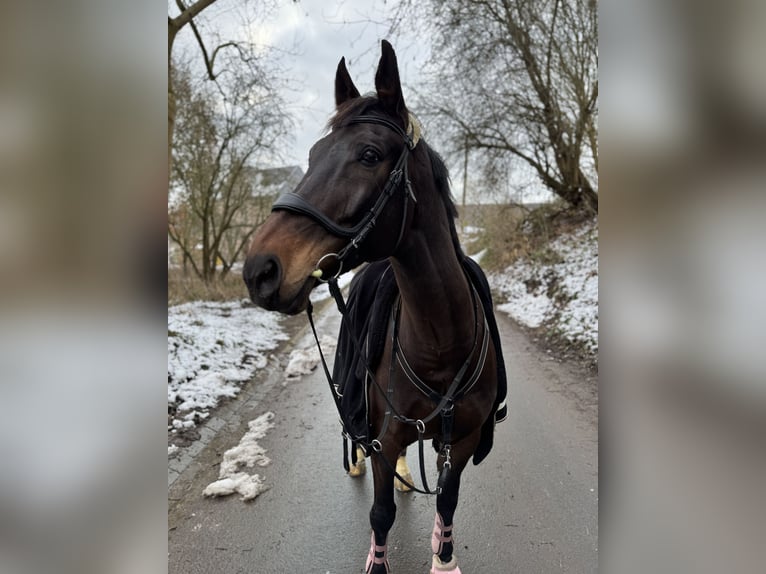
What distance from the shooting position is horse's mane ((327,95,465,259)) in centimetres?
141

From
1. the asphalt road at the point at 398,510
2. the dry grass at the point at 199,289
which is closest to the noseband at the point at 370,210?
the asphalt road at the point at 398,510

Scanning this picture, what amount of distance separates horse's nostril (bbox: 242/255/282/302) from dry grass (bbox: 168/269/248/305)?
852 cm

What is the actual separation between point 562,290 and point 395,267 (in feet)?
23.1

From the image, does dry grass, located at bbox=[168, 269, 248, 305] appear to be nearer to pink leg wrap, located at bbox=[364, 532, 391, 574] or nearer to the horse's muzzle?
pink leg wrap, located at bbox=[364, 532, 391, 574]

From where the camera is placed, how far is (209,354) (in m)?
5.30

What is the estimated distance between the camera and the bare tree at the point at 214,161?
26.5 ft

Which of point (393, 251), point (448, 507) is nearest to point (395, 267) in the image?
point (393, 251)

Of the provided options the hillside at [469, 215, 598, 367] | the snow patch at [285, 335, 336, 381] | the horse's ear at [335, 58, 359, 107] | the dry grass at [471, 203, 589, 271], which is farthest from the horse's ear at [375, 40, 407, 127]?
the dry grass at [471, 203, 589, 271]

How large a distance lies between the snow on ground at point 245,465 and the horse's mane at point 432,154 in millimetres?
2356

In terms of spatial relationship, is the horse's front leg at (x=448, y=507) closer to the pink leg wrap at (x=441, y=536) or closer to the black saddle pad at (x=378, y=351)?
the pink leg wrap at (x=441, y=536)
